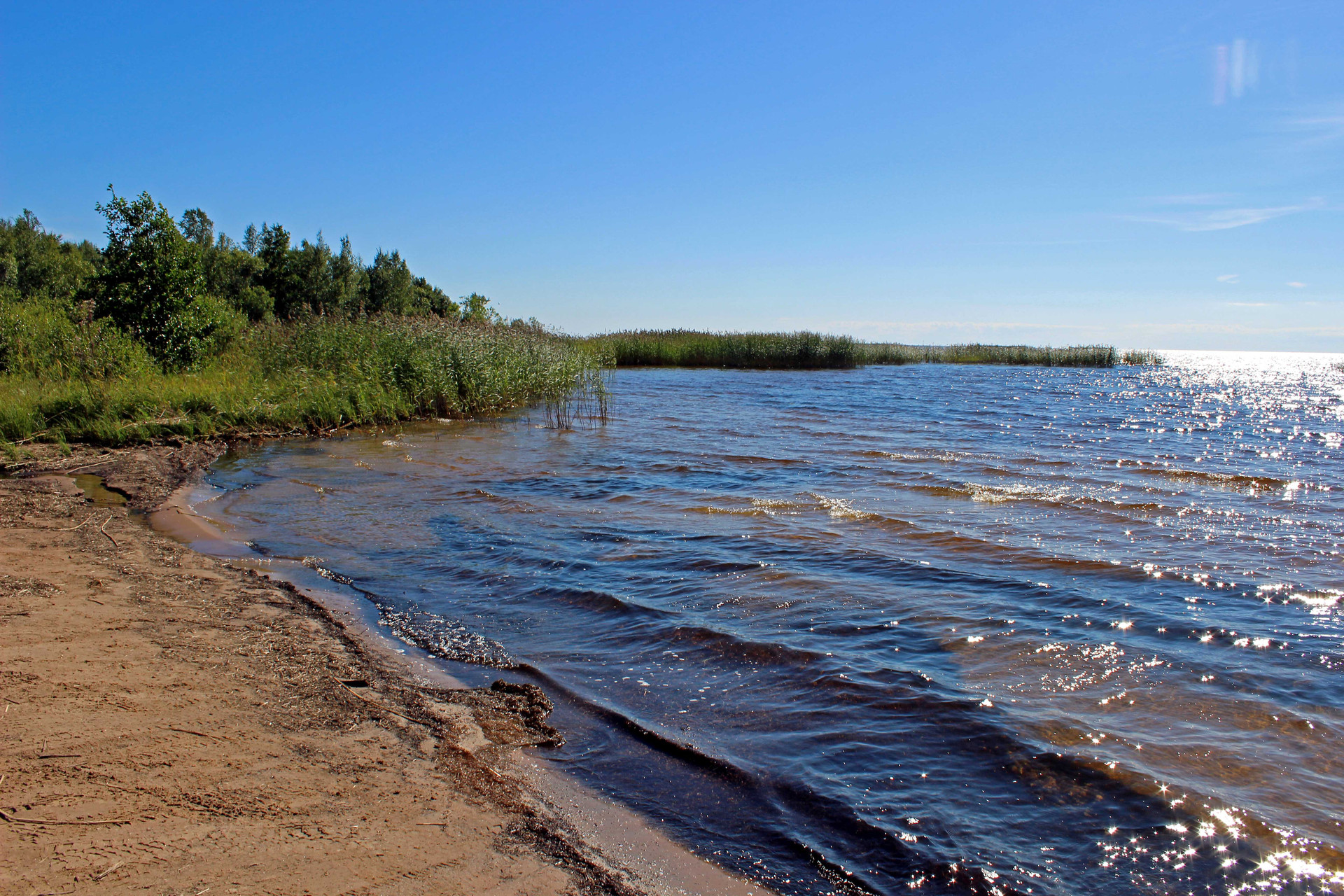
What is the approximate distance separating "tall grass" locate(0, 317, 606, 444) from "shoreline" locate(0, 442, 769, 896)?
7.43 meters

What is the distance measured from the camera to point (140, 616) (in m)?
4.18

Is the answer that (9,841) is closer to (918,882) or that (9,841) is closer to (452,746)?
(452,746)

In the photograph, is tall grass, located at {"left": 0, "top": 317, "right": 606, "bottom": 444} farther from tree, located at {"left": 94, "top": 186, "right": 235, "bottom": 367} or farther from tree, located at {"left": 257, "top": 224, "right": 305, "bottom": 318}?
tree, located at {"left": 257, "top": 224, "right": 305, "bottom": 318}

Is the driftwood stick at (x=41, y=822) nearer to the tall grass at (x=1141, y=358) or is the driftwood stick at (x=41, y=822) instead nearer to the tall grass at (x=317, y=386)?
the tall grass at (x=317, y=386)

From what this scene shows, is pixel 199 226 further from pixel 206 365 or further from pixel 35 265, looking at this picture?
pixel 206 365

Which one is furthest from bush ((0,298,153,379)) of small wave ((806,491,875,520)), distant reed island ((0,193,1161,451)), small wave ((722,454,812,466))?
small wave ((806,491,875,520))

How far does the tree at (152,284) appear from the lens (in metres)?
13.4

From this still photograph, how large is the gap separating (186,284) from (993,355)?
185ft

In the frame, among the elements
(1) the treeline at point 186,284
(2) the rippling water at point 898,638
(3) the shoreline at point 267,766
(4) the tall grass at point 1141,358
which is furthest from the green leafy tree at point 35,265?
(4) the tall grass at point 1141,358

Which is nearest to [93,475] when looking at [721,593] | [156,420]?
[156,420]

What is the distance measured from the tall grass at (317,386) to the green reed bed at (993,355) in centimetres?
3458

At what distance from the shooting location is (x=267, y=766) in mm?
2752

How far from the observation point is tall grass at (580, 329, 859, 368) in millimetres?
41469

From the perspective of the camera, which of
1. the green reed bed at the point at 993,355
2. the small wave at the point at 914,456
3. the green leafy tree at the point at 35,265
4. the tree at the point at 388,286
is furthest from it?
the green reed bed at the point at 993,355
